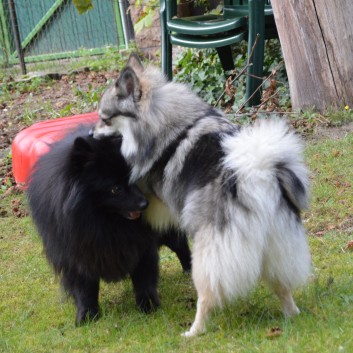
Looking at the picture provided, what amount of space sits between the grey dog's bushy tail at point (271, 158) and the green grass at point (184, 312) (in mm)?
650

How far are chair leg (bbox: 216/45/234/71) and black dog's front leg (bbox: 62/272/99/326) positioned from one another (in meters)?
5.27

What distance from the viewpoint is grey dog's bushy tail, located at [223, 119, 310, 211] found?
3617mm

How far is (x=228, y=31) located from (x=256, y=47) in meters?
0.59

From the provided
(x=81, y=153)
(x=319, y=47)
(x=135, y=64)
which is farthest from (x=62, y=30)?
(x=81, y=153)

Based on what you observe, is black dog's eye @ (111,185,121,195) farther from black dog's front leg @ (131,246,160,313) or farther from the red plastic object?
the red plastic object

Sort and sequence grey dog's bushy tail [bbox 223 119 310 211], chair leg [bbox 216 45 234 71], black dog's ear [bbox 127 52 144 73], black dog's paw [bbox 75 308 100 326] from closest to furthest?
1. grey dog's bushy tail [bbox 223 119 310 211]
2. black dog's ear [bbox 127 52 144 73]
3. black dog's paw [bbox 75 308 100 326]
4. chair leg [bbox 216 45 234 71]

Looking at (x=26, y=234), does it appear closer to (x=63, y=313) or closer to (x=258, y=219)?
(x=63, y=313)

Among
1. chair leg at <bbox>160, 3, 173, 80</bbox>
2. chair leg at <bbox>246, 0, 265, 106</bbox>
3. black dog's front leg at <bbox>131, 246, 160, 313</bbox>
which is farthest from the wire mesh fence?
black dog's front leg at <bbox>131, 246, 160, 313</bbox>

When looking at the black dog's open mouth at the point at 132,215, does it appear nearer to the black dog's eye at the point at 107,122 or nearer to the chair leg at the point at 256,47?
the black dog's eye at the point at 107,122

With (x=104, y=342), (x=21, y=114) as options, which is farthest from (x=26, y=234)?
(x=21, y=114)

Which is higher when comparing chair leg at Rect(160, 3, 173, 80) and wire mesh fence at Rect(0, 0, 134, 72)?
chair leg at Rect(160, 3, 173, 80)

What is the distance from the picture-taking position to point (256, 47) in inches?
314

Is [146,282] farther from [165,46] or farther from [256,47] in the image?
[165,46]

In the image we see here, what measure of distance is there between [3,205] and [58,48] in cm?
710
